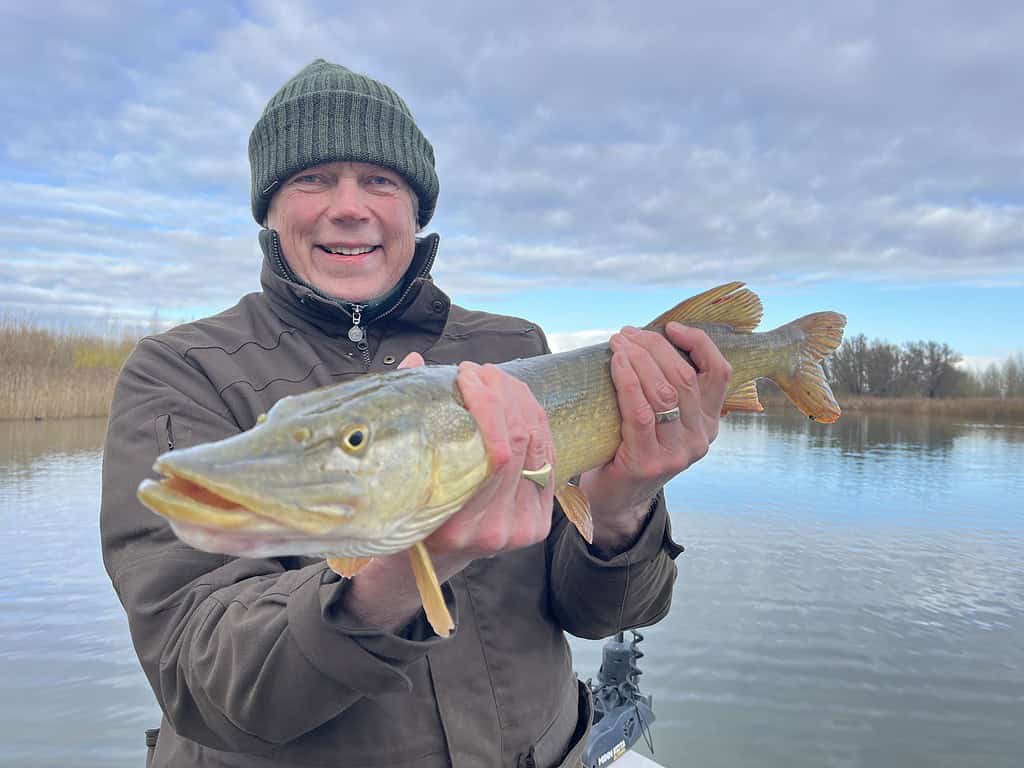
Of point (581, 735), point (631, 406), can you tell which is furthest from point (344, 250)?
point (581, 735)

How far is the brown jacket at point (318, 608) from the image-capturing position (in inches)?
63.2

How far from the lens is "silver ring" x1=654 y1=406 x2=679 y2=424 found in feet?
7.74

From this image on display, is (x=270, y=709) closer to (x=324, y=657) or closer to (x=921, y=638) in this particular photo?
(x=324, y=657)

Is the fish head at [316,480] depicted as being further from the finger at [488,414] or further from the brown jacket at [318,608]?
the brown jacket at [318,608]

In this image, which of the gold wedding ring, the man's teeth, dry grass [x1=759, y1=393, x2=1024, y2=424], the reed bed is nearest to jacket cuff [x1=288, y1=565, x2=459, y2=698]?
the gold wedding ring

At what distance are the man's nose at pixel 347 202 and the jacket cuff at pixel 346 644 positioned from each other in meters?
1.47

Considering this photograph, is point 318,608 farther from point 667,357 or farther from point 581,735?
point 667,357

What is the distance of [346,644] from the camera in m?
1.55

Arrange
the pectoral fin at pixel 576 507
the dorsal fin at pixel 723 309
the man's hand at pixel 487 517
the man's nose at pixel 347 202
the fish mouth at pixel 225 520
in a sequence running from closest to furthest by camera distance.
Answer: the fish mouth at pixel 225 520 < the man's hand at pixel 487 517 < the pectoral fin at pixel 576 507 < the man's nose at pixel 347 202 < the dorsal fin at pixel 723 309

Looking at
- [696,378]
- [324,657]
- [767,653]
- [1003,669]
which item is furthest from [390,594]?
[1003,669]

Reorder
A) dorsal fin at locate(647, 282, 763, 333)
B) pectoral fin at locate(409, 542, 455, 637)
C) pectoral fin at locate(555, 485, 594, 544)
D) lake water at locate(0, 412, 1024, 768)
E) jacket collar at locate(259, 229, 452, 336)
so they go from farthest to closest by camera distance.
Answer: lake water at locate(0, 412, 1024, 768), dorsal fin at locate(647, 282, 763, 333), jacket collar at locate(259, 229, 452, 336), pectoral fin at locate(555, 485, 594, 544), pectoral fin at locate(409, 542, 455, 637)

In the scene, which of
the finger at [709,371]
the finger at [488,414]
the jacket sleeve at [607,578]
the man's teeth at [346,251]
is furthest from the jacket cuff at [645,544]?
the man's teeth at [346,251]

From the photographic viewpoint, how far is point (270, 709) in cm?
162

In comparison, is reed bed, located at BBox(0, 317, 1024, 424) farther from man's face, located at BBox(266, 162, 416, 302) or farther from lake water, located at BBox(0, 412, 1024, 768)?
man's face, located at BBox(266, 162, 416, 302)
